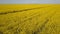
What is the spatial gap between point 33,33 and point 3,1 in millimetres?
388

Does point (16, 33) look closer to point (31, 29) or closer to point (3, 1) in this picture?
point (31, 29)

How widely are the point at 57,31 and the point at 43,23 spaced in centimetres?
5

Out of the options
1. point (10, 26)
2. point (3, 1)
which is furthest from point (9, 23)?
point (3, 1)

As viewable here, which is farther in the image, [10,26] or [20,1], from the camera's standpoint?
[20,1]

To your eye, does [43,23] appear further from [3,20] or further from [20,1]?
[20,1]

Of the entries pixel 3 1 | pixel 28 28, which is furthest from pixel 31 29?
pixel 3 1

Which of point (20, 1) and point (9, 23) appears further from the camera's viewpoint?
point (20, 1)

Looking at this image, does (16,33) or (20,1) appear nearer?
(16,33)

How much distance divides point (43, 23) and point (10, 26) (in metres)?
0.09

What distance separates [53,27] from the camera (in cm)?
27

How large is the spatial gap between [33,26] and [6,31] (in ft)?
0.21

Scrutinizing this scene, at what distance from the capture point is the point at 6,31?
0.73ft

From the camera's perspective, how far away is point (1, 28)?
229 millimetres

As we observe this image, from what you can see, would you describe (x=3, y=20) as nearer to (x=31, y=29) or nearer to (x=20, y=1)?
(x=31, y=29)
